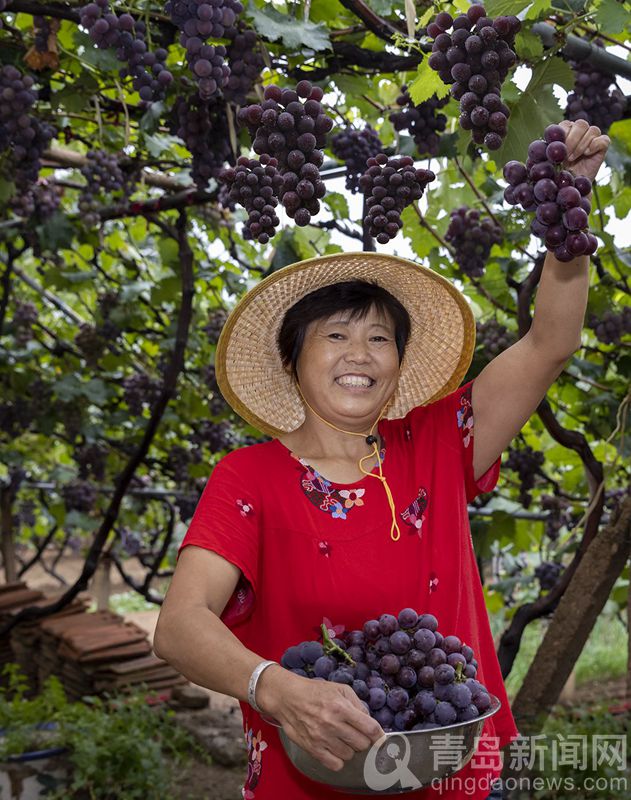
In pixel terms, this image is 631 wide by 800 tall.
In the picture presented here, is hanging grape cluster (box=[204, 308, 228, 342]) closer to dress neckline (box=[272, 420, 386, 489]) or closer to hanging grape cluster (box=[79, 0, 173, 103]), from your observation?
hanging grape cluster (box=[79, 0, 173, 103])

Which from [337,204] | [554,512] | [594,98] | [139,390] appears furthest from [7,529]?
[594,98]

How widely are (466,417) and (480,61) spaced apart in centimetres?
76

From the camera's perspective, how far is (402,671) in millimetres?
1528

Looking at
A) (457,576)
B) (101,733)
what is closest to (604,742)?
(101,733)

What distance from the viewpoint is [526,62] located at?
1.97 metres

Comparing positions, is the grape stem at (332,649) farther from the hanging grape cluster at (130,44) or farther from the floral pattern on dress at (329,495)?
the hanging grape cluster at (130,44)

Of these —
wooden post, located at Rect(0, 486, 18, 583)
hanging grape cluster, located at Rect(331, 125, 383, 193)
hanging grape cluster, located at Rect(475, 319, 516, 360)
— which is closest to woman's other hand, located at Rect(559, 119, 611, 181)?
hanging grape cluster, located at Rect(331, 125, 383, 193)

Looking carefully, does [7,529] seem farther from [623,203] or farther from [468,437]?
[468,437]

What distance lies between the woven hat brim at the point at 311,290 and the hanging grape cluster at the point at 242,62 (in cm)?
68

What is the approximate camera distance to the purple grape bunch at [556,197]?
1364 millimetres

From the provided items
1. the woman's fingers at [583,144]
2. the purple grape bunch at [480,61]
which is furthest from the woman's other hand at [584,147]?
the purple grape bunch at [480,61]

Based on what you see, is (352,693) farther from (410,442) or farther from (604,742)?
(604,742)

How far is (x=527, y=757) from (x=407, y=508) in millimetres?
1835

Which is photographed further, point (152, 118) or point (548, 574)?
point (548, 574)
